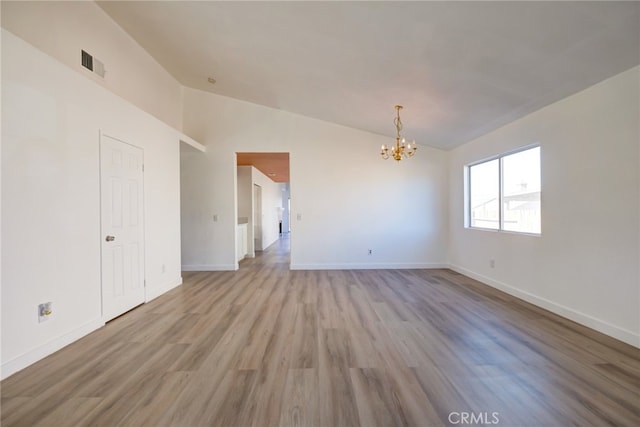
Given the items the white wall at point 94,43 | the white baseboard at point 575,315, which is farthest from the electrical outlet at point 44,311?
the white baseboard at point 575,315

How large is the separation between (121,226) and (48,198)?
0.96 meters

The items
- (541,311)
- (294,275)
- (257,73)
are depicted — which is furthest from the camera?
(294,275)

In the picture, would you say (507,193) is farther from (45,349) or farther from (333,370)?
(45,349)

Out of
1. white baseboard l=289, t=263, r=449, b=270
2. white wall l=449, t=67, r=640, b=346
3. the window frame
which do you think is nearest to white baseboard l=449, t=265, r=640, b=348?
white wall l=449, t=67, r=640, b=346

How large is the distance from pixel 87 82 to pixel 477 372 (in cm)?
460

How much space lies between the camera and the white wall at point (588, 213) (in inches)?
96.2

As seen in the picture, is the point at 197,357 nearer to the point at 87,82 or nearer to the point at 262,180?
the point at 87,82

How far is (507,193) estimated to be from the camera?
4105 millimetres

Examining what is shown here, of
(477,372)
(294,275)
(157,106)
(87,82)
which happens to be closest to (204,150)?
(157,106)

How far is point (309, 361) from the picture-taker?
2.14 metres

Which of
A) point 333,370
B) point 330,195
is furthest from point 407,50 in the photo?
point 330,195

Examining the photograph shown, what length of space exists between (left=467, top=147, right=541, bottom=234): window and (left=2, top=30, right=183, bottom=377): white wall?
5.43 m

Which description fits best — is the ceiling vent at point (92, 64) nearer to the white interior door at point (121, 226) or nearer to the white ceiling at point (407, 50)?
the white ceiling at point (407, 50)

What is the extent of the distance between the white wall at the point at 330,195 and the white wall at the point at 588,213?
1.99 meters
